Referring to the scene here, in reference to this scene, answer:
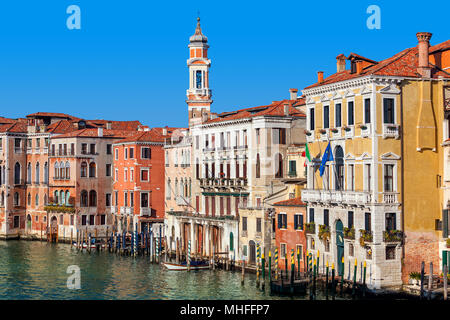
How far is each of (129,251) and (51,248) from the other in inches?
309

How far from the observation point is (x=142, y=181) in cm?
6431

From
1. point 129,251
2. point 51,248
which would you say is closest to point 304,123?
point 129,251

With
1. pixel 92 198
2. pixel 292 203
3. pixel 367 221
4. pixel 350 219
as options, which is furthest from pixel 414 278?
pixel 92 198

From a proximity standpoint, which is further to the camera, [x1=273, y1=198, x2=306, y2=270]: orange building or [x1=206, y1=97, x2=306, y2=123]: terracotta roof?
[x1=206, y1=97, x2=306, y2=123]: terracotta roof

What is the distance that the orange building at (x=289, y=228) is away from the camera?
4062 cm

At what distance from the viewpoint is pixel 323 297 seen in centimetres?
3528

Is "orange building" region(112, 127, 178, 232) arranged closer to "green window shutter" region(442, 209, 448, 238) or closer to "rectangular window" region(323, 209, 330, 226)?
"rectangular window" region(323, 209, 330, 226)

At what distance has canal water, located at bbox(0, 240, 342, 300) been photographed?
38.8 metres

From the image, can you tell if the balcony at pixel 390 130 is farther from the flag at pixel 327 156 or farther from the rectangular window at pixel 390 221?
the rectangular window at pixel 390 221

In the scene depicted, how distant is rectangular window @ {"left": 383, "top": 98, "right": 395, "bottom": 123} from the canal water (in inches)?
343

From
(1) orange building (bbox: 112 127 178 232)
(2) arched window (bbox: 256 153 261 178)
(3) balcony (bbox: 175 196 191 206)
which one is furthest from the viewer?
(1) orange building (bbox: 112 127 178 232)

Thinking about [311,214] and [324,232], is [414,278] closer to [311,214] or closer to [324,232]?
[324,232]

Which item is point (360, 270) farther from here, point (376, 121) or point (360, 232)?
point (376, 121)

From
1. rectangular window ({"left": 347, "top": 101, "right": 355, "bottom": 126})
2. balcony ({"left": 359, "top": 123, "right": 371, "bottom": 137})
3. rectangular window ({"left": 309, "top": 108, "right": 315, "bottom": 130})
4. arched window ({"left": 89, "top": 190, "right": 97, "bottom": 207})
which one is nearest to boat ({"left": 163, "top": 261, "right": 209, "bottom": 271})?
rectangular window ({"left": 309, "top": 108, "right": 315, "bottom": 130})
